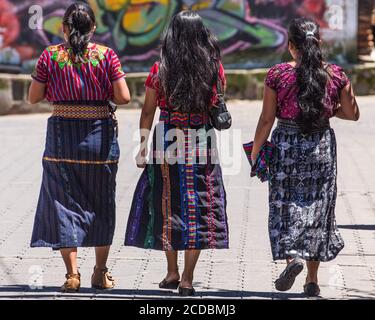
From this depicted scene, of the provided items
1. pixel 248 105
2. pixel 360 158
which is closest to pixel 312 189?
pixel 360 158

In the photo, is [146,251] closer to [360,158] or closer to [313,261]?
[313,261]

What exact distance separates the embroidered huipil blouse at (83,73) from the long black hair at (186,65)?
312 millimetres

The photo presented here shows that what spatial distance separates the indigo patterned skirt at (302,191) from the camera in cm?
682

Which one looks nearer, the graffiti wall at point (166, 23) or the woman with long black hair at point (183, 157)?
the woman with long black hair at point (183, 157)

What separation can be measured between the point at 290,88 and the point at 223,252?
6.24 ft

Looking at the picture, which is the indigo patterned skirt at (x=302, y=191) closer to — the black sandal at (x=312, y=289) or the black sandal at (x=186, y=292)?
the black sandal at (x=312, y=289)

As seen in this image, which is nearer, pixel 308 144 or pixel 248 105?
pixel 308 144

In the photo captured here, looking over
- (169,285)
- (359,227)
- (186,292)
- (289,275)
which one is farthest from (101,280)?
(359,227)

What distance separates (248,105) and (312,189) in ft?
38.9

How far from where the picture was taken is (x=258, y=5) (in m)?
19.8

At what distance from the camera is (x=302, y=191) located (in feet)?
22.5

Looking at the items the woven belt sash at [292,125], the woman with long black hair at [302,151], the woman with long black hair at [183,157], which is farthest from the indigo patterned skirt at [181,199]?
the woven belt sash at [292,125]

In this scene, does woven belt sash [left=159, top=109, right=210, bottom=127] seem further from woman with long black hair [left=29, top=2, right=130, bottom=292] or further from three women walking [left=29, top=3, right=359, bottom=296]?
woman with long black hair [left=29, top=2, right=130, bottom=292]

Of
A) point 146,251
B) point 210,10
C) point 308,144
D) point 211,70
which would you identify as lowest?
point 146,251
